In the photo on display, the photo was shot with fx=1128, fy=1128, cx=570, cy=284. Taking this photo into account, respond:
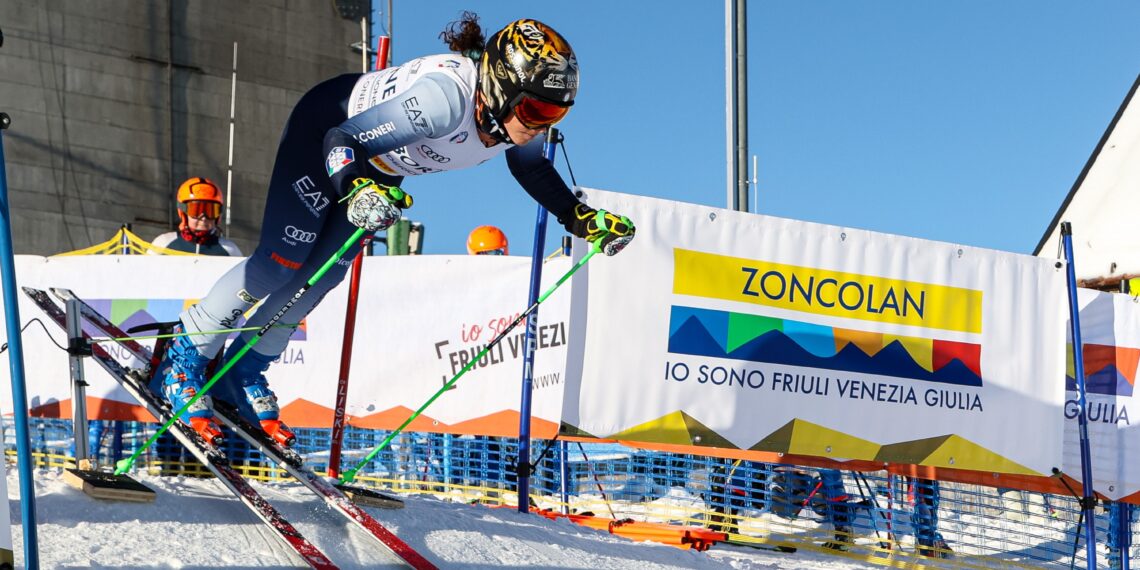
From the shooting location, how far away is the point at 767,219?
6.66 meters

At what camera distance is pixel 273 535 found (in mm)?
4191

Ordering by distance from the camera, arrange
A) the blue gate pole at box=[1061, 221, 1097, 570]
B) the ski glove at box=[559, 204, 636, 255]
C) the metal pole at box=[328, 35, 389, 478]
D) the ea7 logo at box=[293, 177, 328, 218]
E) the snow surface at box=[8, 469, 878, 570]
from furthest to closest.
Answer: the blue gate pole at box=[1061, 221, 1097, 570], the metal pole at box=[328, 35, 389, 478], the ski glove at box=[559, 204, 636, 255], the ea7 logo at box=[293, 177, 328, 218], the snow surface at box=[8, 469, 878, 570]

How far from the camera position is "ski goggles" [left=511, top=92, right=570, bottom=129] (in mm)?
4379

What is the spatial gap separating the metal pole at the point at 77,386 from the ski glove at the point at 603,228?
225cm

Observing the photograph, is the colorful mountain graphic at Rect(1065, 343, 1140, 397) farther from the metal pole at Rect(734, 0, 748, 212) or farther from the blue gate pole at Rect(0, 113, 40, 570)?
the blue gate pole at Rect(0, 113, 40, 570)

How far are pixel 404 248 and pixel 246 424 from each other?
21.5 ft

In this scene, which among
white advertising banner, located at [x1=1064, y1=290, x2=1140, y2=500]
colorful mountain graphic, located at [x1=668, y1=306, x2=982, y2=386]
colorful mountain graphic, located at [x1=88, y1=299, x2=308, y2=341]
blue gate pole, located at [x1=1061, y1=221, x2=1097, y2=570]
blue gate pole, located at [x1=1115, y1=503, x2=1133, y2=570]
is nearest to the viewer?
colorful mountain graphic, located at [x1=668, y1=306, x2=982, y2=386]

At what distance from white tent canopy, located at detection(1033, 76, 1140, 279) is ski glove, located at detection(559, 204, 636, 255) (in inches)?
359

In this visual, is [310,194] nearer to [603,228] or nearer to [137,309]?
[603,228]

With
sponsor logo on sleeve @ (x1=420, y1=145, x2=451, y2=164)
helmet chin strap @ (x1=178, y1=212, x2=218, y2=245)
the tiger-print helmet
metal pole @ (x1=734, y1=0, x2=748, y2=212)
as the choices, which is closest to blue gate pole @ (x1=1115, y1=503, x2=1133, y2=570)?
metal pole @ (x1=734, y1=0, x2=748, y2=212)

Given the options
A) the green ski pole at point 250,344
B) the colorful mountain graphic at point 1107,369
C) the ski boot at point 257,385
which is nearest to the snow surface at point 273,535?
the green ski pole at point 250,344

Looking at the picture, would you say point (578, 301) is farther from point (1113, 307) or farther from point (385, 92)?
point (1113, 307)

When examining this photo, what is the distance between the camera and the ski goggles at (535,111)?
172 inches

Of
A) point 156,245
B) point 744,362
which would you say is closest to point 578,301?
point 744,362
